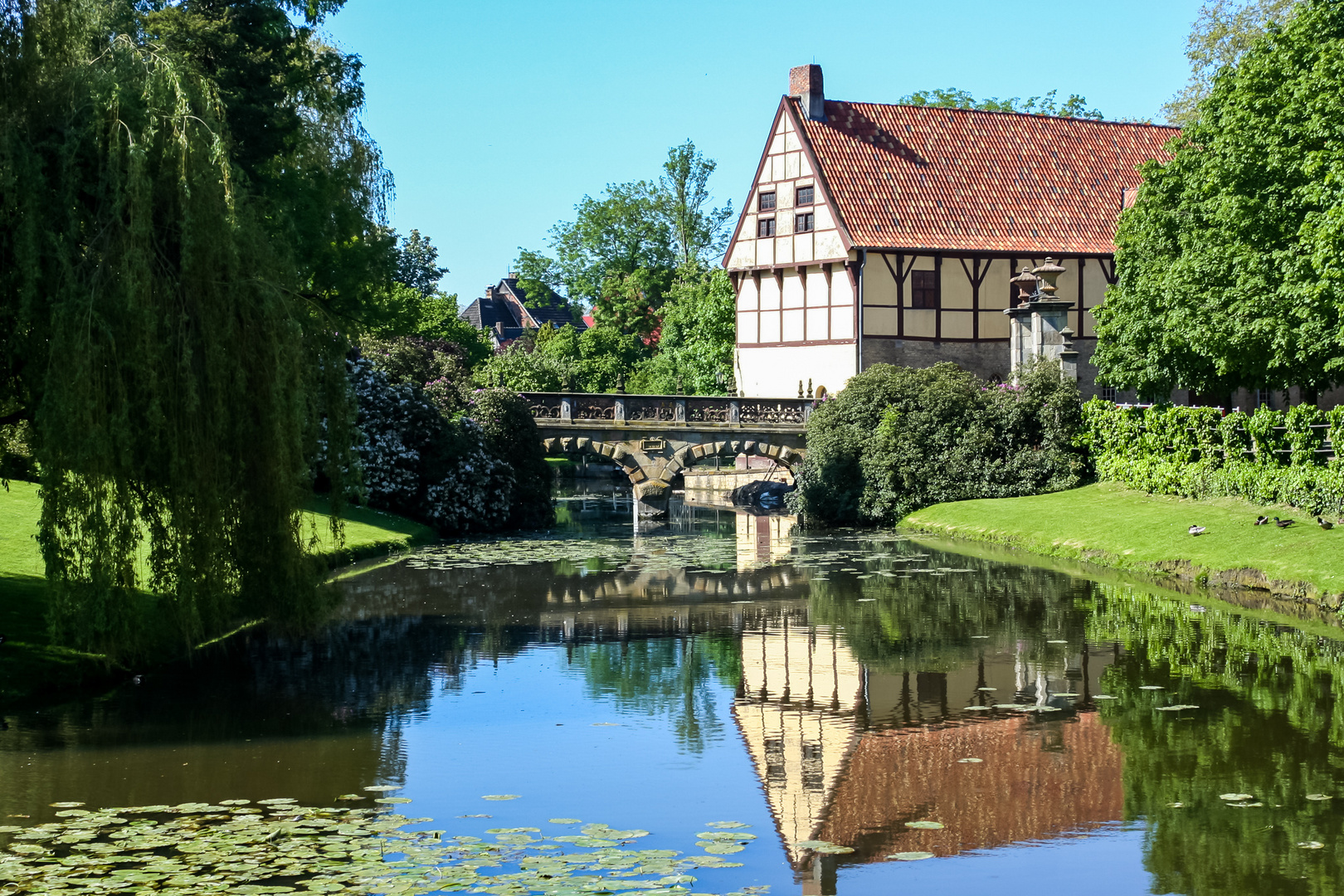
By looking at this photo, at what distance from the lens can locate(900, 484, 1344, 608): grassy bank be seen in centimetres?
2236

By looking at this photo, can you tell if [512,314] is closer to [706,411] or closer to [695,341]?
[695,341]

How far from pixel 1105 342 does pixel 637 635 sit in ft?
77.9

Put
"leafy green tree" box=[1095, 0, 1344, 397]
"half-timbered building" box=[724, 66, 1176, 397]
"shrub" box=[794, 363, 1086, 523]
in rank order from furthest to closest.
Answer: "half-timbered building" box=[724, 66, 1176, 397], "shrub" box=[794, 363, 1086, 523], "leafy green tree" box=[1095, 0, 1344, 397]

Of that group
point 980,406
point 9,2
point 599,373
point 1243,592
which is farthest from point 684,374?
point 9,2

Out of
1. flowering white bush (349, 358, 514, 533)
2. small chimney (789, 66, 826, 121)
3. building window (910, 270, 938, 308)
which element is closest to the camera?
flowering white bush (349, 358, 514, 533)

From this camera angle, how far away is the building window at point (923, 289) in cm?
4719

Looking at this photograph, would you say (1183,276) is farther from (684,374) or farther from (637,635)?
(684,374)

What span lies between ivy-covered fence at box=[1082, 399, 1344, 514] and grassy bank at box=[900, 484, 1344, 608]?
41 cm

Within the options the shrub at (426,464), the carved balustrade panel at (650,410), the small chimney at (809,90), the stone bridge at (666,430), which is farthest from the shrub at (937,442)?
the small chimney at (809,90)

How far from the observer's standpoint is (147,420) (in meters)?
15.4

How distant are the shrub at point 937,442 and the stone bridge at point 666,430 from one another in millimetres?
3009

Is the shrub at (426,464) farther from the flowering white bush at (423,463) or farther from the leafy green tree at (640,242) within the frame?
the leafy green tree at (640,242)

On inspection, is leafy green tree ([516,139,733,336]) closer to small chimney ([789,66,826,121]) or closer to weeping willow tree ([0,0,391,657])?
small chimney ([789,66,826,121])

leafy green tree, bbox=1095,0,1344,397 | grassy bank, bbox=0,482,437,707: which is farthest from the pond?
leafy green tree, bbox=1095,0,1344,397
